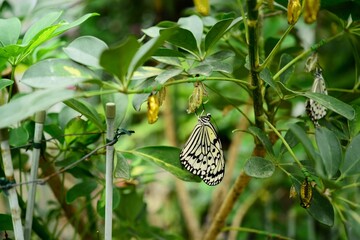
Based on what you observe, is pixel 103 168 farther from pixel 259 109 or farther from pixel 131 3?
pixel 131 3

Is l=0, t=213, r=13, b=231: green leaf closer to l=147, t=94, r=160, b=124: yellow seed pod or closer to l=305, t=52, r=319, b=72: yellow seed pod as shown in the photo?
l=147, t=94, r=160, b=124: yellow seed pod

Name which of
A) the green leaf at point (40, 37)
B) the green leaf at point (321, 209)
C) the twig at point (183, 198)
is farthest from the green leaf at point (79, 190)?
the twig at point (183, 198)

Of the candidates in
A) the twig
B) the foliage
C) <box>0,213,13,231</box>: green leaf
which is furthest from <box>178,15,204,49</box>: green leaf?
the twig

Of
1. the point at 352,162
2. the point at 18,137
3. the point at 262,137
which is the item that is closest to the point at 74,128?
the point at 18,137

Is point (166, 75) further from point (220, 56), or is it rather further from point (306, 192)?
point (306, 192)

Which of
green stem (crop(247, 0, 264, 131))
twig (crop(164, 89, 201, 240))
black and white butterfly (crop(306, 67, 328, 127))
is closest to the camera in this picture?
green stem (crop(247, 0, 264, 131))
